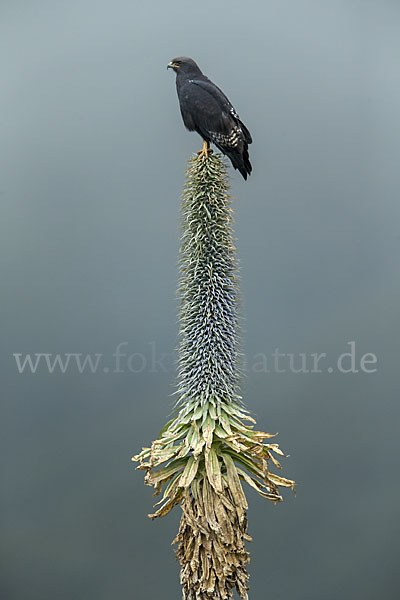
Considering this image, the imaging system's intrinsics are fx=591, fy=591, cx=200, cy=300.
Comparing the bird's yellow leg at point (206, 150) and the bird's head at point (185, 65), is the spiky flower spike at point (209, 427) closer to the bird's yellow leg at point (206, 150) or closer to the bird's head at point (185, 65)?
the bird's yellow leg at point (206, 150)

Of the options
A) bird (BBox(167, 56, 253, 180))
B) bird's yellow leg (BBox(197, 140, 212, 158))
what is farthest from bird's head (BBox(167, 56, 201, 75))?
bird's yellow leg (BBox(197, 140, 212, 158))

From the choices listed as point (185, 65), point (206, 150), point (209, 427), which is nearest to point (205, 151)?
point (206, 150)

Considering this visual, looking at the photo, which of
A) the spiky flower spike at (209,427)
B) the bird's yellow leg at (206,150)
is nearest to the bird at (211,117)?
the bird's yellow leg at (206,150)

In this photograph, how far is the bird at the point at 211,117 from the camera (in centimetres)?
266

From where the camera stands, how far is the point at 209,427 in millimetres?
2482

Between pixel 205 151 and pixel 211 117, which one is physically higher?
pixel 211 117

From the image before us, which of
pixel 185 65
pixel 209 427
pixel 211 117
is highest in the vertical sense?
pixel 185 65

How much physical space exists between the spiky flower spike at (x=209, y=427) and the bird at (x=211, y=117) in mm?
108

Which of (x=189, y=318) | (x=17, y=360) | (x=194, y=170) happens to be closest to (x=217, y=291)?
(x=189, y=318)

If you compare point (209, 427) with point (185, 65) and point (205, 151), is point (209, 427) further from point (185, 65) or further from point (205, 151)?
point (185, 65)

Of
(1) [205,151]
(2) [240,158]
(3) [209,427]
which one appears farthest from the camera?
(2) [240,158]

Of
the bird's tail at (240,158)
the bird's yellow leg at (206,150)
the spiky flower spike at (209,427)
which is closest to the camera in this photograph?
the spiky flower spike at (209,427)

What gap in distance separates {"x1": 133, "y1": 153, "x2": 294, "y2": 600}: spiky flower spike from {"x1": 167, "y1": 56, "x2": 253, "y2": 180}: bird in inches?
4.3

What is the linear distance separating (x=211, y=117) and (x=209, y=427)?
137cm
